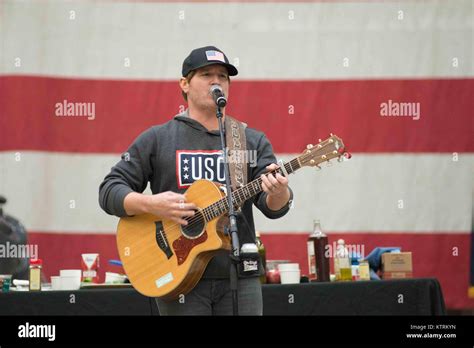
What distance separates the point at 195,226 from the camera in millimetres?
4086

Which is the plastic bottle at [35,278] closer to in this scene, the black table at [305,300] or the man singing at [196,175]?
the black table at [305,300]

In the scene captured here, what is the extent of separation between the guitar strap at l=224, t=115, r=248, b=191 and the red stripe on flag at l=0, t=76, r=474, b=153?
2.56 m

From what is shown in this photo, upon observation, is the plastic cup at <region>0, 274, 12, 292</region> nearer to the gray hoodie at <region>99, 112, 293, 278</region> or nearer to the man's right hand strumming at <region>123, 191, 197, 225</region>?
the gray hoodie at <region>99, 112, 293, 278</region>

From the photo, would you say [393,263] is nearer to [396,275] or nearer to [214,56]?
[396,275]

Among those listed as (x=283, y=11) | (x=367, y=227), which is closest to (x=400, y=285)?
(x=367, y=227)

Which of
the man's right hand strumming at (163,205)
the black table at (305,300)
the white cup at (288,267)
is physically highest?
the man's right hand strumming at (163,205)

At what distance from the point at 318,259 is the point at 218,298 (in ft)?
5.36

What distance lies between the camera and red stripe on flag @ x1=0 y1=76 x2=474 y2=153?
6.65 metres

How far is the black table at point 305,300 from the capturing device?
16.8 feet

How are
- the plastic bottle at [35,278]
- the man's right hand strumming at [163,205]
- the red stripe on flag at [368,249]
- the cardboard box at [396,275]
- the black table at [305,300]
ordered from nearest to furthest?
the man's right hand strumming at [163,205]
the black table at [305,300]
the plastic bottle at [35,278]
the cardboard box at [396,275]
the red stripe on flag at [368,249]

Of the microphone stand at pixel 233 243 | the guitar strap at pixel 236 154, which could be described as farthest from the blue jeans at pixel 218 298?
the guitar strap at pixel 236 154

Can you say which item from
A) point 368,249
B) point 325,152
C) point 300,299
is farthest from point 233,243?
point 368,249
